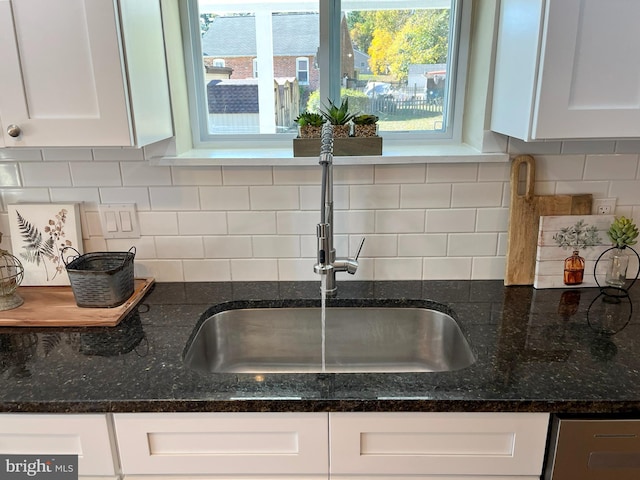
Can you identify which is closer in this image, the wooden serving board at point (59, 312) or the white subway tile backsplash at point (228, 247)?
the wooden serving board at point (59, 312)

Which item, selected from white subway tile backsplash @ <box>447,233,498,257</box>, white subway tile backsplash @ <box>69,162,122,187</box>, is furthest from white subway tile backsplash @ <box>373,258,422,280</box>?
white subway tile backsplash @ <box>69,162,122,187</box>

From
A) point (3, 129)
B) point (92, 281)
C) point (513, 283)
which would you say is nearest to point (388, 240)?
point (513, 283)

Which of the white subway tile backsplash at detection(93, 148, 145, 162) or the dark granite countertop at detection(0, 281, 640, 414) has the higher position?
the white subway tile backsplash at detection(93, 148, 145, 162)

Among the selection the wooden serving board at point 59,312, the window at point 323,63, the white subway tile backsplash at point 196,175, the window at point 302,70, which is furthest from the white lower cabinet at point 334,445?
the window at point 302,70

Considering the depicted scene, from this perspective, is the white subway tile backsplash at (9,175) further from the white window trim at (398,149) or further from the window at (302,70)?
the window at (302,70)

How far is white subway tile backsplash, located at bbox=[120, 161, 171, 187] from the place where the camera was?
1.45 metres

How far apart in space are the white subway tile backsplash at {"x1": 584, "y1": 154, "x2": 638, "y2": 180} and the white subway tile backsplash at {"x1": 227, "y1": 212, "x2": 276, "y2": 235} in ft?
3.22

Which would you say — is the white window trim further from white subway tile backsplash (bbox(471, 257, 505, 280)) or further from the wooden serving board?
the wooden serving board

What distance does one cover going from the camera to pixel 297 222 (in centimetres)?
151

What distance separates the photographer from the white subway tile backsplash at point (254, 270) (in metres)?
1.55

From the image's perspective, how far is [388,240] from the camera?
1.53 m

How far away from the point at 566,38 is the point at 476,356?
745 millimetres

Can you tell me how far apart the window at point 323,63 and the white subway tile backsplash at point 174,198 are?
0.74 ft

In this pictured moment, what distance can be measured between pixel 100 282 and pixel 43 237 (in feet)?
1.10
